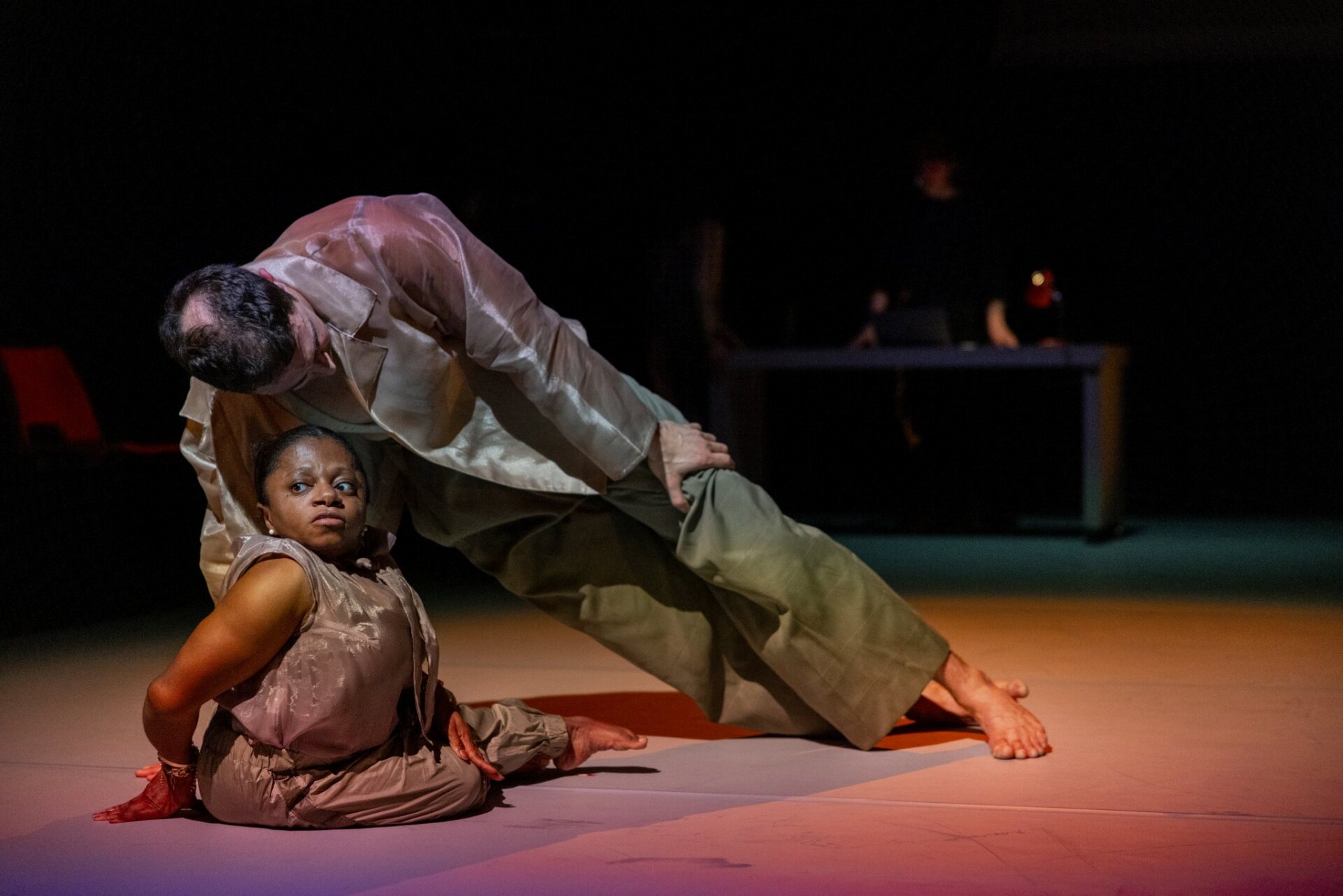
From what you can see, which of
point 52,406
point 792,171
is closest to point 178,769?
point 52,406

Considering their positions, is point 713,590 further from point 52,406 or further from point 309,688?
point 52,406

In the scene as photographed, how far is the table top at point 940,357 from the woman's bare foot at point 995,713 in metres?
3.60

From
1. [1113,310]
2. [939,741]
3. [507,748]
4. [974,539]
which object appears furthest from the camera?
[1113,310]

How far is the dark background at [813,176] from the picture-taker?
20.5ft

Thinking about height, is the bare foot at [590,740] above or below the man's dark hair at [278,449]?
below

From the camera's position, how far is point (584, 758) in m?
2.55

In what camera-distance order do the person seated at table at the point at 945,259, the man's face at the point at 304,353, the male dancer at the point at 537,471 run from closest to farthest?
the man's face at the point at 304,353 < the male dancer at the point at 537,471 < the person seated at table at the point at 945,259

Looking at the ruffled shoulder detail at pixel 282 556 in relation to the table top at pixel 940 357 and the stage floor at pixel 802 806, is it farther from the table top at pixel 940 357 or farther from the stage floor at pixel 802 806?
the table top at pixel 940 357

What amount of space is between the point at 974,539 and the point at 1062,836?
425 cm

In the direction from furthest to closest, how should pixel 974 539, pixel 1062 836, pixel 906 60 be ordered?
pixel 906 60 → pixel 974 539 → pixel 1062 836

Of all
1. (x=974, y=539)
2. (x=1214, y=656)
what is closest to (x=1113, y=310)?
(x=974, y=539)

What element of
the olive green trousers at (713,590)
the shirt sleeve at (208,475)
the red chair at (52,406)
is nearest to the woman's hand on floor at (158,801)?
the shirt sleeve at (208,475)

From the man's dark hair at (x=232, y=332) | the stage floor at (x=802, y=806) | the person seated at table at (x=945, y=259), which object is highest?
the person seated at table at (x=945, y=259)

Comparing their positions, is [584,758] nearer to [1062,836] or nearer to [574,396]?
[574,396]
